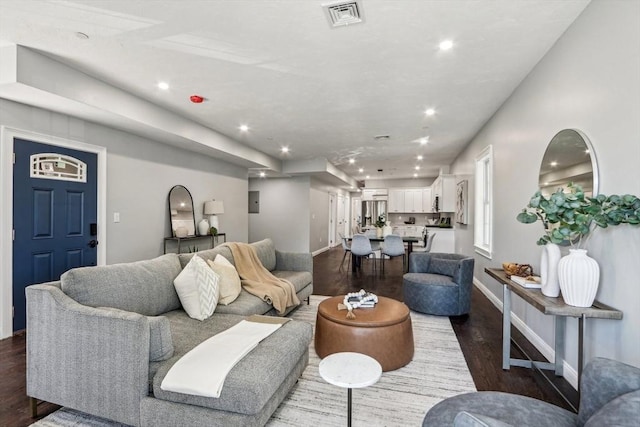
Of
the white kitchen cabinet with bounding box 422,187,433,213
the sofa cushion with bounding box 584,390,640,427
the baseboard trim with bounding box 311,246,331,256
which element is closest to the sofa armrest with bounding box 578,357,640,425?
the sofa cushion with bounding box 584,390,640,427

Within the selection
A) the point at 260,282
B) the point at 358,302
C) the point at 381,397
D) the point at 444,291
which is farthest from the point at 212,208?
the point at 381,397

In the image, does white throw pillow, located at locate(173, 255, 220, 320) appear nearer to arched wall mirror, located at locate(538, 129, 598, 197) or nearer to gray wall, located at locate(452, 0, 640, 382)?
gray wall, located at locate(452, 0, 640, 382)

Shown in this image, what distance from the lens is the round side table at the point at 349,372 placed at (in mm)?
1435

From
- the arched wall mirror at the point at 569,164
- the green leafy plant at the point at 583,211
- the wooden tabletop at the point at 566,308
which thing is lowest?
the wooden tabletop at the point at 566,308

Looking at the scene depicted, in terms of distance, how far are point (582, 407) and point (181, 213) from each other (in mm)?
5408

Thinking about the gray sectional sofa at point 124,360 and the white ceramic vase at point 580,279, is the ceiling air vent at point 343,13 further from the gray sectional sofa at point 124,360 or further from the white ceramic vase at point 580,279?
the gray sectional sofa at point 124,360

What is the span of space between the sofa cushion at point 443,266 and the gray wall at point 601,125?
0.86 m

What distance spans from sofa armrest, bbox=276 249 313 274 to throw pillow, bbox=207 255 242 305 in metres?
1.32

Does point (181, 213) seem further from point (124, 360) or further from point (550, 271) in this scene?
point (550, 271)

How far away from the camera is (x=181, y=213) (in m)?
5.35

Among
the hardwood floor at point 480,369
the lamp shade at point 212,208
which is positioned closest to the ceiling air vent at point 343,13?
the hardwood floor at point 480,369

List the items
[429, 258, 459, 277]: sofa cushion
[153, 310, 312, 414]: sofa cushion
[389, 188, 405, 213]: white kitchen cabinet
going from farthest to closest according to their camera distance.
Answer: [389, 188, 405, 213]: white kitchen cabinet
[429, 258, 459, 277]: sofa cushion
[153, 310, 312, 414]: sofa cushion

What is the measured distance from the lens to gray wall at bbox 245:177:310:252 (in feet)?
29.6

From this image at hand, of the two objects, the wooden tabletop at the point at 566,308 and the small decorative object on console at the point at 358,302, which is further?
the small decorative object on console at the point at 358,302
